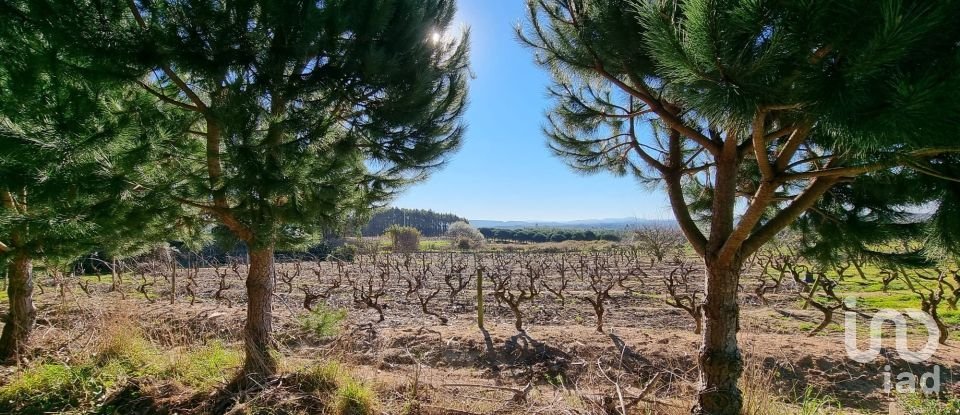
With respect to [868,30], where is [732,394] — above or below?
below

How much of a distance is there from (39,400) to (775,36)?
18.6 ft

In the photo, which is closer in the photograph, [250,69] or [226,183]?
[226,183]

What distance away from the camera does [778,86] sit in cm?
135

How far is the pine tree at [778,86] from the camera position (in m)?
1.14

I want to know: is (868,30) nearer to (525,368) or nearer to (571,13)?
(571,13)

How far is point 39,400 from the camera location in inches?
142

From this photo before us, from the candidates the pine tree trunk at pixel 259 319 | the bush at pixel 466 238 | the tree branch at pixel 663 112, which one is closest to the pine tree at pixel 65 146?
the pine tree trunk at pixel 259 319

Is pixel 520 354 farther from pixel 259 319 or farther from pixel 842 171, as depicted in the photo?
pixel 842 171

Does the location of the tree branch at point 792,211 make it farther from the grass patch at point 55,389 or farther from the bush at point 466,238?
the bush at point 466,238

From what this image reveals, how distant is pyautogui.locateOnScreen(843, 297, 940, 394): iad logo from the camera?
18.1ft

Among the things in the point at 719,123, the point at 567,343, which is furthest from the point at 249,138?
the point at 567,343

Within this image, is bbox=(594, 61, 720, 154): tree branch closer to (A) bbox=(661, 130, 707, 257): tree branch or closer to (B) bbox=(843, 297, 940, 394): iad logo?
(A) bbox=(661, 130, 707, 257): tree branch

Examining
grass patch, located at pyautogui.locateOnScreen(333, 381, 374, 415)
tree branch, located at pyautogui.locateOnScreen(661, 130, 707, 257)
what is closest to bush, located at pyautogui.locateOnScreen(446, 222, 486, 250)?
grass patch, located at pyautogui.locateOnScreen(333, 381, 374, 415)

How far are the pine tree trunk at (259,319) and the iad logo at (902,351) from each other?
6.87m
